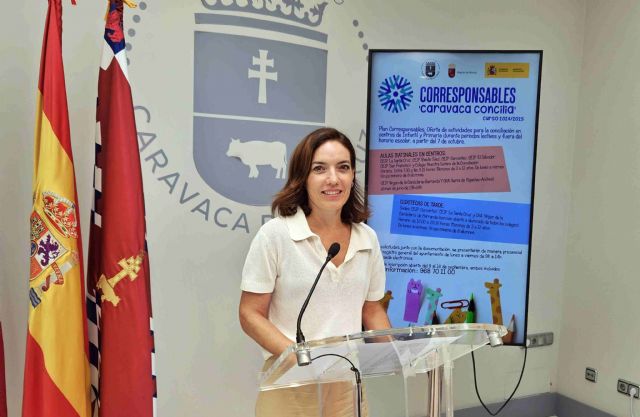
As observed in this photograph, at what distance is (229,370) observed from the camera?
8.45 ft

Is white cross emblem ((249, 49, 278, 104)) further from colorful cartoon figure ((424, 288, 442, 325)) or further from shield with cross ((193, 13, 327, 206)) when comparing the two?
colorful cartoon figure ((424, 288, 442, 325))

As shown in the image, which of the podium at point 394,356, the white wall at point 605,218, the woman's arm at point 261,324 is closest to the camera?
the podium at point 394,356

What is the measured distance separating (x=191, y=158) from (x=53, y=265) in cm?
87

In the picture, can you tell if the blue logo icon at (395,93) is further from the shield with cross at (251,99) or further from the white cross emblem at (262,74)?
the white cross emblem at (262,74)

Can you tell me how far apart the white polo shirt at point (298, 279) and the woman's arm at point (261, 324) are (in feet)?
0.11

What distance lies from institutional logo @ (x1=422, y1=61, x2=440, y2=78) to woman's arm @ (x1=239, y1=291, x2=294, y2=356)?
1.67 meters

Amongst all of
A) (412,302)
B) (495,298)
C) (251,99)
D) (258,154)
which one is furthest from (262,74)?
(495,298)

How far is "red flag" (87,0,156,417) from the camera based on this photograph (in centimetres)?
178

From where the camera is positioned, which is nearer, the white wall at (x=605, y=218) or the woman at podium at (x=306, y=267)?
the woman at podium at (x=306, y=267)

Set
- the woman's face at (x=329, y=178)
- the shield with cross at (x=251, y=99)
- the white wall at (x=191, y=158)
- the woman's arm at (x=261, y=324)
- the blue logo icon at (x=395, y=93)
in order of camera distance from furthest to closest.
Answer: the blue logo icon at (x=395, y=93)
the shield with cross at (x=251, y=99)
the white wall at (x=191, y=158)
the woman's face at (x=329, y=178)
the woman's arm at (x=261, y=324)

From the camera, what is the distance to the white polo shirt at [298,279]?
5.54 feet

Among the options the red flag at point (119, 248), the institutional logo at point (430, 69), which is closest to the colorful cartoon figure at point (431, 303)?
the institutional logo at point (430, 69)

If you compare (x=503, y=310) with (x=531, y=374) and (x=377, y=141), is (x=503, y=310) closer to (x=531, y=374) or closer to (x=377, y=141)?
(x=531, y=374)


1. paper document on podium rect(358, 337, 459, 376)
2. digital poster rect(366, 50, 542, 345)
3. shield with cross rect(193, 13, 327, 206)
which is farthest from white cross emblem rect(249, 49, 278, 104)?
paper document on podium rect(358, 337, 459, 376)
